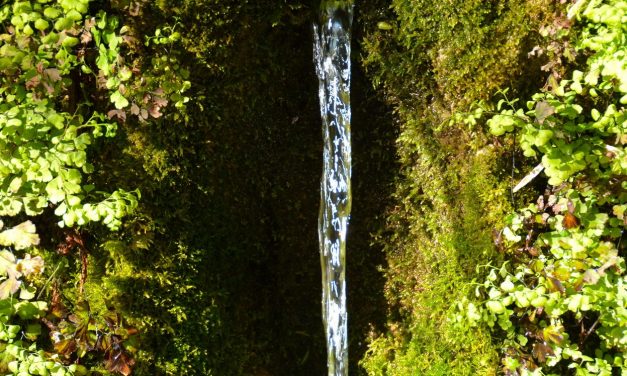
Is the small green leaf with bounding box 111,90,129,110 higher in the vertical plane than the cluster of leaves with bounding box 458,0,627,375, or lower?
higher

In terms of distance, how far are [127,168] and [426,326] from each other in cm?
116

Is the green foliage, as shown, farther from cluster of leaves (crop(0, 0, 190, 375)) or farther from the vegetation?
cluster of leaves (crop(0, 0, 190, 375))

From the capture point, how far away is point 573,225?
1983mm

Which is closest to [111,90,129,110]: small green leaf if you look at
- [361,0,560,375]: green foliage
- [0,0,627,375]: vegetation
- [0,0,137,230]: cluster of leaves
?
[0,0,627,375]: vegetation

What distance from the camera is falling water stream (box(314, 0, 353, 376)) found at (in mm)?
2219

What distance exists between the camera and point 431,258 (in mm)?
2258

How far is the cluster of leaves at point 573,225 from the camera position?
1.88 m

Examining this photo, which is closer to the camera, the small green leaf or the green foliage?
the small green leaf

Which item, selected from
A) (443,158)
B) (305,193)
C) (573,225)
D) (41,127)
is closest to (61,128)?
(41,127)

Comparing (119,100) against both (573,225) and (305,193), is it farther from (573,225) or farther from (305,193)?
(573,225)

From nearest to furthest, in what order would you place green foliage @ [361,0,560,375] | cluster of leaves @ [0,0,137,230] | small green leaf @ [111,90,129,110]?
1. cluster of leaves @ [0,0,137,230]
2. small green leaf @ [111,90,129,110]
3. green foliage @ [361,0,560,375]

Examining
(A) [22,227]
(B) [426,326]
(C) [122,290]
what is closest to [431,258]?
(B) [426,326]

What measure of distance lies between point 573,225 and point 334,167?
0.80 meters

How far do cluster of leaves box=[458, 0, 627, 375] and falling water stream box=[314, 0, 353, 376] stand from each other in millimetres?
518
